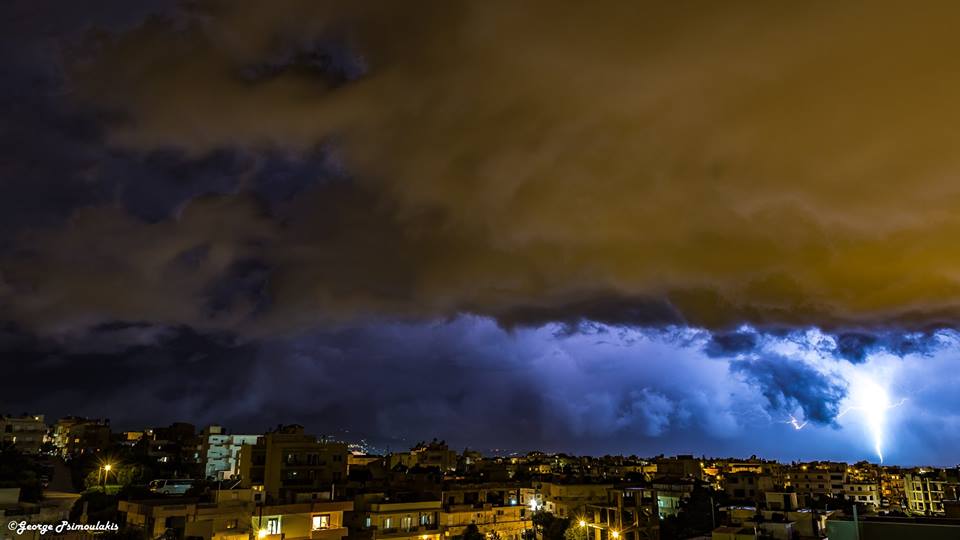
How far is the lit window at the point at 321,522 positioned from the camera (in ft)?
160

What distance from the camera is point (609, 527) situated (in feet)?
230

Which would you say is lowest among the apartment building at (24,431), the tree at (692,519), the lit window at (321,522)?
the tree at (692,519)

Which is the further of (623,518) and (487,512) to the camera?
(623,518)

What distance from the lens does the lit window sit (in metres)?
48.8

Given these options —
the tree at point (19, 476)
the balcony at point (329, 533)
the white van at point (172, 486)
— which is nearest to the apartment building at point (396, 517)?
the balcony at point (329, 533)

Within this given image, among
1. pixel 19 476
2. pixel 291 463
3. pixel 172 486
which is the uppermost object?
pixel 291 463

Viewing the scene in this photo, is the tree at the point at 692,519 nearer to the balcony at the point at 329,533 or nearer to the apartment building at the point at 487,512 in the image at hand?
the apartment building at the point at 487,512

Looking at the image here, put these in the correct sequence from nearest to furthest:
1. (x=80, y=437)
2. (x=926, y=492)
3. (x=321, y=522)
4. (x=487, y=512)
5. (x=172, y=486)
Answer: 1. (x=321, y=522)
2. (x=172, y=486)
3. (x=487, y=512)
4. (x=926, y=492)
5. (x=80, y=437)

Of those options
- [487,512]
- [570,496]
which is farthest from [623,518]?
[487,512]

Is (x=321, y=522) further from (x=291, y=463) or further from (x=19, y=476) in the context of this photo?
(x=19, y=476)

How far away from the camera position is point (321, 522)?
161 ft

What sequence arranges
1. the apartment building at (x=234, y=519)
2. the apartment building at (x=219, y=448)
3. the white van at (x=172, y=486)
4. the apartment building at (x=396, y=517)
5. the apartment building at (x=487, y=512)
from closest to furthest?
the apartment building at (x=234, y=519) < the apartment building at (x=396, y=517) < the white van at (x=172, y=486) < the apartment building at (x=487, y=512) < the apartment building at (x=219, y=448)

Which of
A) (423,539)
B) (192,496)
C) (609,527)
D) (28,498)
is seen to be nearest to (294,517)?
(192,496)

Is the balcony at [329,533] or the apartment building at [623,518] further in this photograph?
the apartment building at [623,518]
